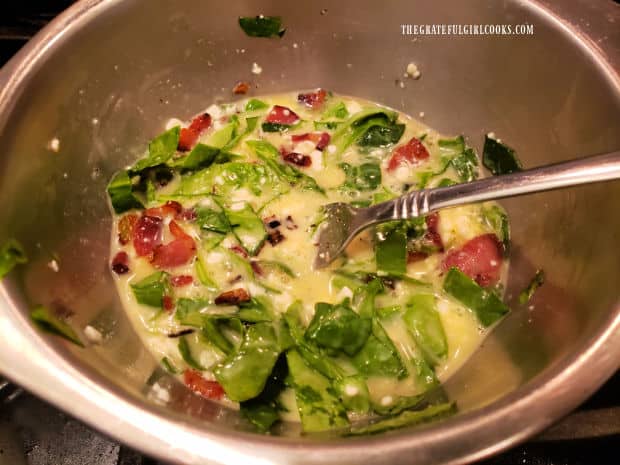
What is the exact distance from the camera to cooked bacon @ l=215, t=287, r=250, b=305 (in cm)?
201

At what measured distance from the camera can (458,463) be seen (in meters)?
1.15

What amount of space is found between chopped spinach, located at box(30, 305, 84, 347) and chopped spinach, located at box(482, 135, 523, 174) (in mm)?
1798

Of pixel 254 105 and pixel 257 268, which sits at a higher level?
pixel 254 105

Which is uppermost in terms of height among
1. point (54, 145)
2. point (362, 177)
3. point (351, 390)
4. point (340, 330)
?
point (54, 145)

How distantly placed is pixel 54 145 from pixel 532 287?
1.85 meters

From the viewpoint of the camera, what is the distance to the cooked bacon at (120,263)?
7.11 ft

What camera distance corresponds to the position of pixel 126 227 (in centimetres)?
228

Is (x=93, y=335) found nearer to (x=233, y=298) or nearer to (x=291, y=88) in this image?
(x=233, y=298)

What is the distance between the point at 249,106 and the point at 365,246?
3.18 feet

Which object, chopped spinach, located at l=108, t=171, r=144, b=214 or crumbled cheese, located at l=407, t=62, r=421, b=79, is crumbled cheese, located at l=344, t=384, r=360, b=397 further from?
crumbled cheese, located at l=407, t=62, r=421, b=79

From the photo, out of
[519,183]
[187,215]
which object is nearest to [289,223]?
[187,215]

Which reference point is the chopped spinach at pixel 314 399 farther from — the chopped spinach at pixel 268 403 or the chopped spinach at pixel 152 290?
the chopped spinach at pixel 152 290

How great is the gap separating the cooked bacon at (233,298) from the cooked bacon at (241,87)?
1114 millimetres

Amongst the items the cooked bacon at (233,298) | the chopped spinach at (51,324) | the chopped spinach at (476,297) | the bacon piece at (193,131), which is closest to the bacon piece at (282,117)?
the bacon piece at (193,131)
